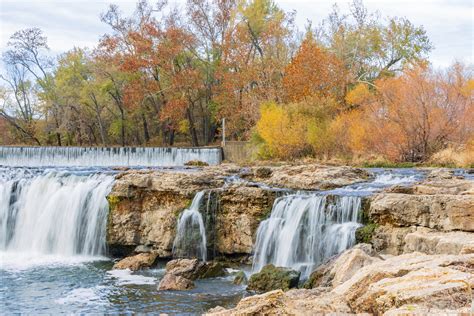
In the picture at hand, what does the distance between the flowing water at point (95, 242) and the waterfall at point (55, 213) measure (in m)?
0.03

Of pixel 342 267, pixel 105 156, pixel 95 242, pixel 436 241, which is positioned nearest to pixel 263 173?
pixel 95 242

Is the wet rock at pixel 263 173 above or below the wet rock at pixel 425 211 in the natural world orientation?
above

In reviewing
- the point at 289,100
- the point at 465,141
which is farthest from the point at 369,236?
the point at 289,100

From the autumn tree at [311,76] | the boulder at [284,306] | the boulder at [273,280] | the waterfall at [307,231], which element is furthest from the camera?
the autumn tree at [311,76]

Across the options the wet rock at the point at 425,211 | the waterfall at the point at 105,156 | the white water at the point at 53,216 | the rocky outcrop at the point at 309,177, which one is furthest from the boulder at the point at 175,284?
the waterfall at the point at 105,156

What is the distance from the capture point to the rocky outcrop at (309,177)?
588 inches

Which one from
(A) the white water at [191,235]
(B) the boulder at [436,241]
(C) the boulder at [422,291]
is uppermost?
(C) the boulder at [422,291]

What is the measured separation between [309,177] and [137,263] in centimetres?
549

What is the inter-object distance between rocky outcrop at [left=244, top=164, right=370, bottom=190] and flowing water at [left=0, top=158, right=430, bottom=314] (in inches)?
24.7

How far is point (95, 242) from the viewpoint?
15359mm

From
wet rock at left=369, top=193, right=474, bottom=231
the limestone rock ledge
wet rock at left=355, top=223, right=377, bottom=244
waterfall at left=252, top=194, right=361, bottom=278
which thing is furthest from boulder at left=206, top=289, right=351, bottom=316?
waterfall at left=252, top=194, right=361, bottom=278

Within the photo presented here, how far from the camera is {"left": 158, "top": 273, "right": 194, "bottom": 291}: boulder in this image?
10.9m

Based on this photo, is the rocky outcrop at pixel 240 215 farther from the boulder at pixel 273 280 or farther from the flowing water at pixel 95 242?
the boulder at pixel 273 280

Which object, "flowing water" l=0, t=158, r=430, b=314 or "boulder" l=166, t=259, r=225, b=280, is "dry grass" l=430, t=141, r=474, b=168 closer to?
"flowing water" l=0, t=158, r=430, b=314
